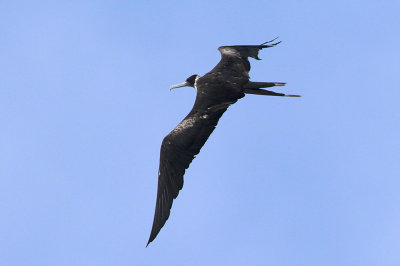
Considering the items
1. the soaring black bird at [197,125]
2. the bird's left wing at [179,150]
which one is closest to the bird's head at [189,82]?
the soaring black bird at [197,125]

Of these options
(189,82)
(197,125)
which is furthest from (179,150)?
(189,82)

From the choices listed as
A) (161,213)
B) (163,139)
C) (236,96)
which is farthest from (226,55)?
(161,213)

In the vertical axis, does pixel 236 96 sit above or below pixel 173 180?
above

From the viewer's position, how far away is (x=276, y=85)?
19.8 metres

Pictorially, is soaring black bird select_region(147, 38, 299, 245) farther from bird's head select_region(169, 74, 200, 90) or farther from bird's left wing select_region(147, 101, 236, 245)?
bird's head select_region(169, 74, 200, 90)

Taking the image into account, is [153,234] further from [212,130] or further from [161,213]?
[212,130]

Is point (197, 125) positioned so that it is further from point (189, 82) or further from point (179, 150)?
point (189, 82)

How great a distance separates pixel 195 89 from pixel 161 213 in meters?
4.34

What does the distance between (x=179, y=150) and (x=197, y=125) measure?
0.74m

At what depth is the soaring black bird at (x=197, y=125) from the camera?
1839 cm

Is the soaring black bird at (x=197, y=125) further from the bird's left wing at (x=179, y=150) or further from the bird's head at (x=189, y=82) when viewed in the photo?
the bird's head at (x=189, y=82)

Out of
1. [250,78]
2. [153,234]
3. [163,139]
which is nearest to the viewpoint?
[153,234]

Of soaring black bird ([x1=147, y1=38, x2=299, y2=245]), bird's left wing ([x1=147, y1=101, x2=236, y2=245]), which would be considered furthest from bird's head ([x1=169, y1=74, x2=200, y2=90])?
bird's left wing ([x1=147, y1=101, x2=236, y2=245])

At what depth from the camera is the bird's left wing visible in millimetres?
18359
